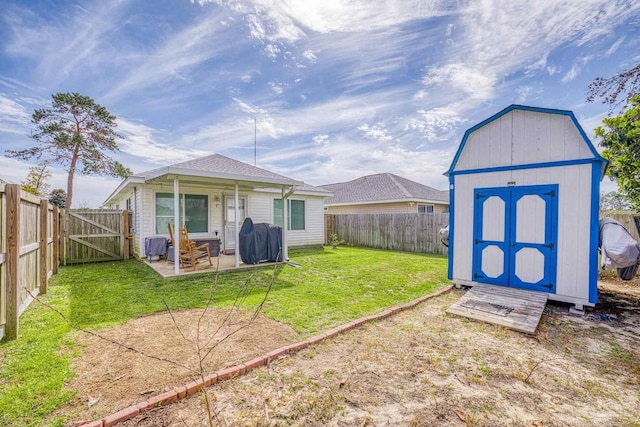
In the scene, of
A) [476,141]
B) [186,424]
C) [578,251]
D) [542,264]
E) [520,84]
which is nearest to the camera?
[186,424]

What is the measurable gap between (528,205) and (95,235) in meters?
11.3

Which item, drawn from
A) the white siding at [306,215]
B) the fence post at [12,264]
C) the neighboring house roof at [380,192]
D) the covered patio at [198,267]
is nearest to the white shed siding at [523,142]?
the covered patio at [198,267]

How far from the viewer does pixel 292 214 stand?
1204cm

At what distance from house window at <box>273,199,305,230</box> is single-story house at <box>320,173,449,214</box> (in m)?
4.94

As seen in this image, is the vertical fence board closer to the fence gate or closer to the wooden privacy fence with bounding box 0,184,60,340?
the wooden privacy fence with bounding box 0,184,60,340

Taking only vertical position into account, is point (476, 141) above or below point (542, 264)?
above

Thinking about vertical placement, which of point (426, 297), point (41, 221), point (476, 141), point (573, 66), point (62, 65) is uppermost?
point (62, 65)

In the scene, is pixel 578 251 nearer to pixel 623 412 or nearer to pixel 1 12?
pixel 623 412

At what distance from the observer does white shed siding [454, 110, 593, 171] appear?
15.1ft

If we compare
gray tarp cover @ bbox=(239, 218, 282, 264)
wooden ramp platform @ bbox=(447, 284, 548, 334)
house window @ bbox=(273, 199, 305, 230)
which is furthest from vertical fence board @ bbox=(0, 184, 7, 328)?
house window @ bbox=(273, 199, 305, 230)

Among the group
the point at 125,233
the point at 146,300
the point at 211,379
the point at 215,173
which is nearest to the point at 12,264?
the point at 146,300

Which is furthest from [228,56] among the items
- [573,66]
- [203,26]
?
[573,66]

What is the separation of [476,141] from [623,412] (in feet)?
15.1

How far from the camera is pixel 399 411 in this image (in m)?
A: 2.09
